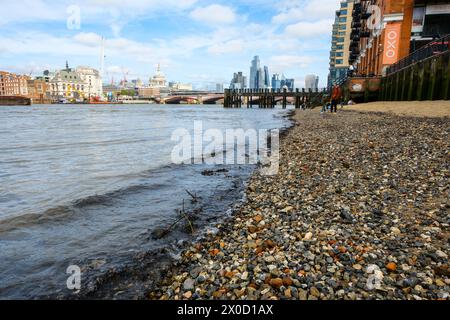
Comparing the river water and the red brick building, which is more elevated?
the red brick building

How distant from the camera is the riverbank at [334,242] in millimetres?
3184

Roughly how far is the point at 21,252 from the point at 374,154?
30.1ft

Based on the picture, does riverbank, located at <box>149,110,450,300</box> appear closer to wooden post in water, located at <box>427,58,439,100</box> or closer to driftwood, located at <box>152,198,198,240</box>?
driftwood, located at <box>152,198,198,240</box>

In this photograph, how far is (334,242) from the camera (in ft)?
13.4

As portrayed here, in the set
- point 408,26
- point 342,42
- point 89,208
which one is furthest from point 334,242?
point 342,42

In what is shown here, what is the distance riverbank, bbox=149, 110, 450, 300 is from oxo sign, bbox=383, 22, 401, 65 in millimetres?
39322

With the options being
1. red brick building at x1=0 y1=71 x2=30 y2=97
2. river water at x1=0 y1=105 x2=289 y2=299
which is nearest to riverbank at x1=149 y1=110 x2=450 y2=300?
river water at x1=0 y1=105 x2=289 y2=299

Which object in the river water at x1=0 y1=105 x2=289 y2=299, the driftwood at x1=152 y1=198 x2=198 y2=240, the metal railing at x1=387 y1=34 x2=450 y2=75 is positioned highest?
the metal railing at x1=387 y1=34 x2=450 y2=75

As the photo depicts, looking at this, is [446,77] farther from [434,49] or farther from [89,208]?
[89,208]

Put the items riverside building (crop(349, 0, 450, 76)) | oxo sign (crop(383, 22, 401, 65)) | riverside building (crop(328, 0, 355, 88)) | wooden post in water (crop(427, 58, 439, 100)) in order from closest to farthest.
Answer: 1. wooden post in water (crop(427, 58, 439, 100))
2. riverside building (crop(349, 0, 450, 76))
3. oxo sign (crop(383, 22, 401, 65))
4. riverside building (crop(328, 0, 355, 88))

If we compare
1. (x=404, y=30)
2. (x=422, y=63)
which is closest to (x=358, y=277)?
(x=422, y=63)

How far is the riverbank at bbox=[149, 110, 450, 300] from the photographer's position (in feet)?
10.4

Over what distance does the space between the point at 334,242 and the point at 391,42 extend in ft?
148

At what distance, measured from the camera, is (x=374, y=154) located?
358 inches
